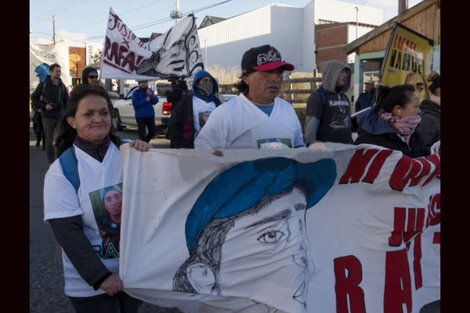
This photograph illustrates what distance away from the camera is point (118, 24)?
9.84 m

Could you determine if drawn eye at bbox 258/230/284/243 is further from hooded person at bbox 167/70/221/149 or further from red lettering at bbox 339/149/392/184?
hooded person at bbox 167/70/221/149

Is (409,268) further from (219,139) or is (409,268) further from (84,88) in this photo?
(84,88)

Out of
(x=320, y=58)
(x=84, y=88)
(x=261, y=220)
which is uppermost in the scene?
(x=320, y=58)

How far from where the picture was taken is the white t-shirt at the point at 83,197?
227cm

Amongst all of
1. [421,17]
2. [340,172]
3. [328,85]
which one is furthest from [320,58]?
[340,172]

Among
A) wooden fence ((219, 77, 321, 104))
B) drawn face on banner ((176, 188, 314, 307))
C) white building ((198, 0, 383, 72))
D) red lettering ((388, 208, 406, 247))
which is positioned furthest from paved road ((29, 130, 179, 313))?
white building ((198, 0, 383, 72))

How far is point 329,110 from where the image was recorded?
532 cm

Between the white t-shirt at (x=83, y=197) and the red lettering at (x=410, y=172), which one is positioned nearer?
the white t-shirt at (x=83, y=197)

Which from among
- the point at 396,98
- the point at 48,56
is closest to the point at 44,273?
the point at 396,98

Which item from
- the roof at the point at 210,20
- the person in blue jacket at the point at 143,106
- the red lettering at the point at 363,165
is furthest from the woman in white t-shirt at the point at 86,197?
the roof at the point at 210,20

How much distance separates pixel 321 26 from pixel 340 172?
4333 centimetres

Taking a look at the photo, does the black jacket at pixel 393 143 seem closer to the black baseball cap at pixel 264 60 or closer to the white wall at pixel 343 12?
the black baseball cap at pixel 264 60

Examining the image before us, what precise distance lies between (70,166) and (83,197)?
16 cm

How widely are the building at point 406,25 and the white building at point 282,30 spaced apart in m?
30.1
